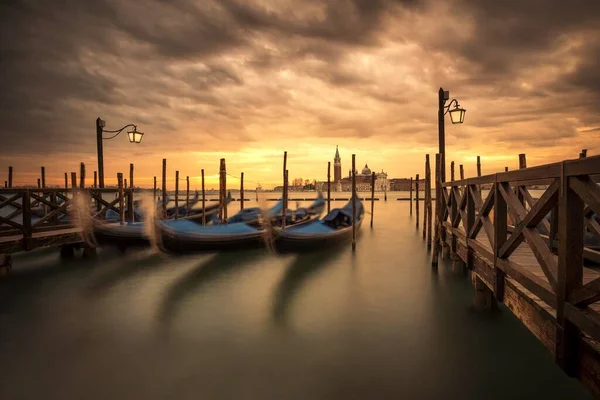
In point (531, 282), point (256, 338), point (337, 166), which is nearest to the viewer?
point (531, 282)

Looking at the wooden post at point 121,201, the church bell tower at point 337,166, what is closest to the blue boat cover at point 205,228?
the wooden post at point 121,201

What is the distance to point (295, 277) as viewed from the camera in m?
6.89

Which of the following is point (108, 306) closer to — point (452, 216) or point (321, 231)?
point (321, 231)

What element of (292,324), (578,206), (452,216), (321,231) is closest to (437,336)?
(292,324)

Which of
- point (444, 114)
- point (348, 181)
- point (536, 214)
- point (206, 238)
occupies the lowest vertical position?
point (206, 238)

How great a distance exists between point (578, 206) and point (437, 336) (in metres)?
2.96

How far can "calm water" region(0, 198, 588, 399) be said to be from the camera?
299 centimetres

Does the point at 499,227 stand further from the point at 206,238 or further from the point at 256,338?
the point at 206,238

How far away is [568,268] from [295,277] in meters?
5.52

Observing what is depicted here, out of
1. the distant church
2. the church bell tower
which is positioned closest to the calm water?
the distant church

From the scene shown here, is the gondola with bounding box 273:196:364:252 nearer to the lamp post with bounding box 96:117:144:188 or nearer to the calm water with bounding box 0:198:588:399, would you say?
the calm water with bounding box 0:198:588:399

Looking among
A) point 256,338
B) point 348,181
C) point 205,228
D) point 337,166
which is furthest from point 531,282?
point 337,166

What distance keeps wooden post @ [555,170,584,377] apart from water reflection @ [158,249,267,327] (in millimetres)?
4120

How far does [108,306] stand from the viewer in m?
5.09
